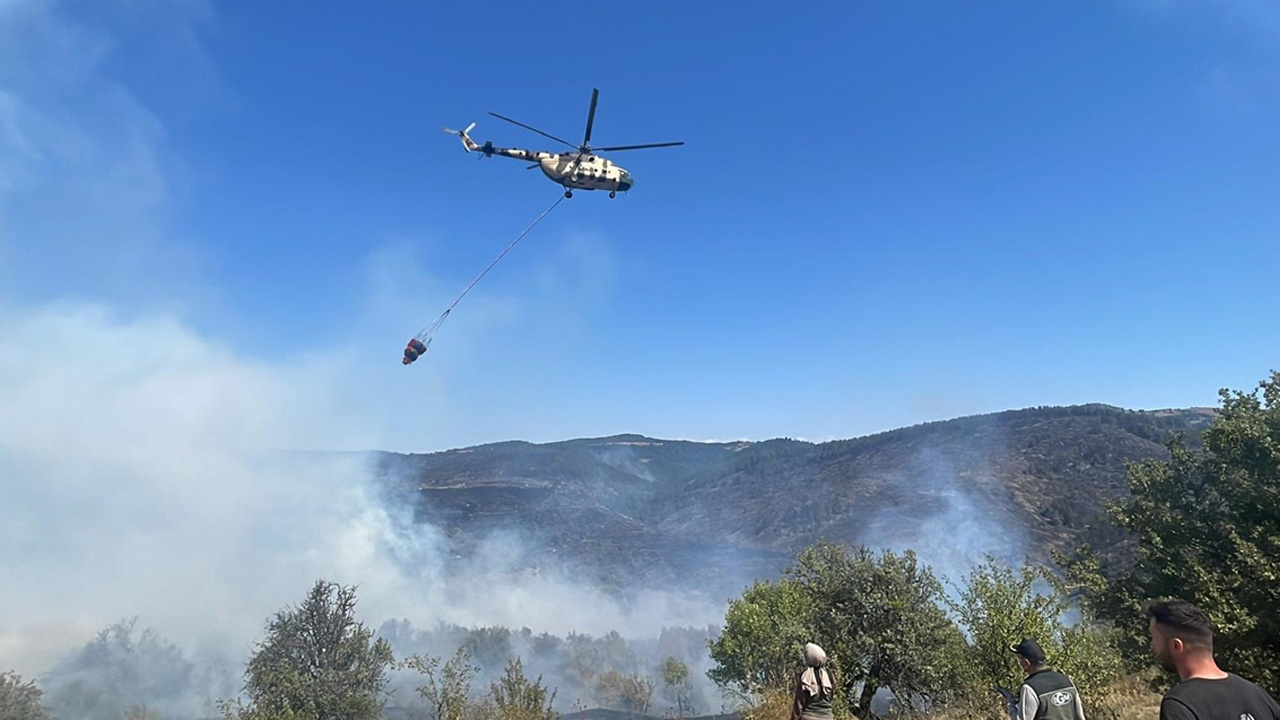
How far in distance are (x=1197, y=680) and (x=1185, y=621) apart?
366 millimetres

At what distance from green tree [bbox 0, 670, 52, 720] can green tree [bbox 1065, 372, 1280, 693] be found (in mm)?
43048

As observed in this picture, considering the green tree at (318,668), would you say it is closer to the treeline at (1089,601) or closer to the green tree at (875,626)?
the green tree at (875,626)

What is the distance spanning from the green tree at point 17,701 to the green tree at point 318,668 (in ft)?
27.4

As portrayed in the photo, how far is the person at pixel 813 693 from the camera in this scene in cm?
854

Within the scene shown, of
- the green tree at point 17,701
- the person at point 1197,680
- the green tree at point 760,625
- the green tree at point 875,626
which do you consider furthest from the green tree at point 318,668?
the person at point 1197,680

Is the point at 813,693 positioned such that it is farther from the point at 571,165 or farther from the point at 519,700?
the point at 571,165

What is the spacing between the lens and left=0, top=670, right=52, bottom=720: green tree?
26.8m

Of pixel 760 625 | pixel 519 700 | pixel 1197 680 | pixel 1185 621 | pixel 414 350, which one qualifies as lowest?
pixel 760 625

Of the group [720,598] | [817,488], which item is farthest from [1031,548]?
[817,488]

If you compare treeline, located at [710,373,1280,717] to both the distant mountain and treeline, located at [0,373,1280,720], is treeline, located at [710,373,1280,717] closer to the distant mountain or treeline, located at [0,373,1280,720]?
treeline, located at [0,373,1280,720]

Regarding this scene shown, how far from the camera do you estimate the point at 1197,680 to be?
13.5ft

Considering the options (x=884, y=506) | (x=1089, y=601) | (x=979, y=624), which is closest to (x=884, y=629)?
Answer: (x=1089, y=601)

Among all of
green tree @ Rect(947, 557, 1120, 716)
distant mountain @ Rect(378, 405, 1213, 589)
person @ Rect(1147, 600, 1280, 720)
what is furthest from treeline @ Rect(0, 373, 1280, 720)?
distant mountain @ Rect(378, 405, 1213, 589)

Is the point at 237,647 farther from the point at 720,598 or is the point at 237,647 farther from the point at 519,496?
the point at 519,496
